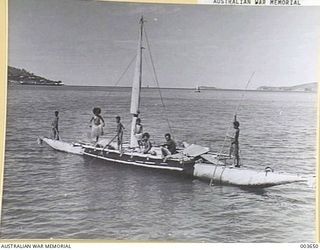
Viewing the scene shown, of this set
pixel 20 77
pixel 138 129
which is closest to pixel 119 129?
pixel 138 129

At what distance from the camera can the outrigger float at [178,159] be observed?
65cm

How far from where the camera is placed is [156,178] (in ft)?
2.13

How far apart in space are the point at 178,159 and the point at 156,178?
1.5 inches

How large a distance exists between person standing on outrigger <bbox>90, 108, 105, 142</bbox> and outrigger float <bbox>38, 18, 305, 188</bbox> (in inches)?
0.5

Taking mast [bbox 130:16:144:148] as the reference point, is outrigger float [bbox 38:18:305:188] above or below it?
below

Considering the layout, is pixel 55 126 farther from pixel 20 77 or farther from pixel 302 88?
pixel 302 88

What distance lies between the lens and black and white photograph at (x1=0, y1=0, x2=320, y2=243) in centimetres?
63

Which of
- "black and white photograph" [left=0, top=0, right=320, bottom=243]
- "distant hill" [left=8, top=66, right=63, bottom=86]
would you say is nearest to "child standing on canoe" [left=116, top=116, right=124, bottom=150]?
"black and white photograph" [left=0, top=0, right=320, bottom=243]

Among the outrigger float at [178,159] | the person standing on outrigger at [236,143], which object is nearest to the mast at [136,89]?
the outrigger float at [178,159]

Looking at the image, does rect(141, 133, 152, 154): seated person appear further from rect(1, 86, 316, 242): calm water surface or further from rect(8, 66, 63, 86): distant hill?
rect(8, 66, 63, 86): distant hill

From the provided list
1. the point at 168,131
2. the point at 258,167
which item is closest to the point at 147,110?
the point at 168,131

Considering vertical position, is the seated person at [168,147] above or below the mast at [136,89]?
below

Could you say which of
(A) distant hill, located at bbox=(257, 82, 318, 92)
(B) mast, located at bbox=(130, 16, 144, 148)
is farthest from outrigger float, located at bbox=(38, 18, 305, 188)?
(A) distant hill, located at bbox=(257, 82, 318, 92)

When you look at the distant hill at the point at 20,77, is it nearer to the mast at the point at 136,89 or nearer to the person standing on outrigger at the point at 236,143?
the mast at the point at 136,89
